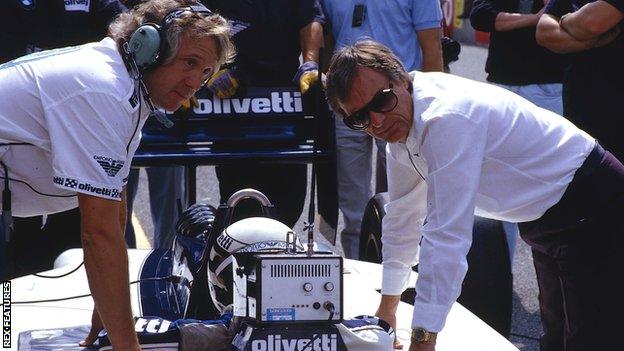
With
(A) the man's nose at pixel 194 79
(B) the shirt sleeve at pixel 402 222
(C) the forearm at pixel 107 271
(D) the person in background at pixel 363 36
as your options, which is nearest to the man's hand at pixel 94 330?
(C) the forearm at pixel 107 271

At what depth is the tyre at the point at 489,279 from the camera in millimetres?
4617

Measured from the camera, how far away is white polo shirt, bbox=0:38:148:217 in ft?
9.93

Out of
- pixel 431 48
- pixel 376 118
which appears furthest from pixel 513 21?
pixel 376 118

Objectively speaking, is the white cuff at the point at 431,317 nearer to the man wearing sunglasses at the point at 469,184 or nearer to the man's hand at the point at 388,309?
the man wearing sunglasses at the point at 469,184

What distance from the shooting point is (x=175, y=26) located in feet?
10.4

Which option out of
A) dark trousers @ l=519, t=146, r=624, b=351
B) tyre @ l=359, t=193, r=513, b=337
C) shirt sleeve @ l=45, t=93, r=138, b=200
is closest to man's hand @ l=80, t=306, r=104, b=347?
shirt sleeve @ l=45, t=93, r=138, b=200

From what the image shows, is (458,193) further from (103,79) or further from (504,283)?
(504,283)

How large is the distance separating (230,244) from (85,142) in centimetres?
70

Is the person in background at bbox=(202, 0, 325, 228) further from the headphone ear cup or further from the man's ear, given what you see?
the headphone ear cup

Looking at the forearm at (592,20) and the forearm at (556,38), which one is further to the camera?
the forearm at (556,38)

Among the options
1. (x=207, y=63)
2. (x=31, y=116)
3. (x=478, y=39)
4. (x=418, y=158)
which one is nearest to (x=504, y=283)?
(x=418, y=158)

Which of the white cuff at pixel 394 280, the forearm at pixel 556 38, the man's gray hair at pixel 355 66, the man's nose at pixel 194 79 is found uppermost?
the man's nose at pixel 194 79

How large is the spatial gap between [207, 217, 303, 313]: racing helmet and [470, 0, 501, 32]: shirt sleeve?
8.79 feet

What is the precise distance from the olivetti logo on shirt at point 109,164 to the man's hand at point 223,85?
2038 millimetres
